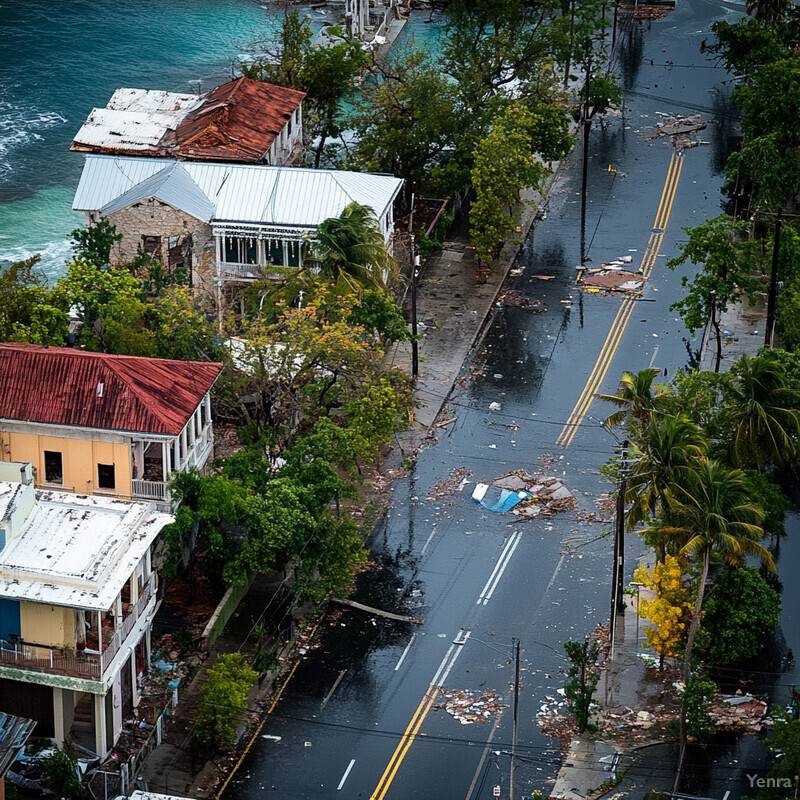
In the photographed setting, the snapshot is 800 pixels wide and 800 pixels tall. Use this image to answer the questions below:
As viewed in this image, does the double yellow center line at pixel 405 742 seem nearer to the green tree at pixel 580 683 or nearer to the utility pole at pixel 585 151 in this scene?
the green tree at pixel 580 683

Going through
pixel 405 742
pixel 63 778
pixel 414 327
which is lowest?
pixel 405 742

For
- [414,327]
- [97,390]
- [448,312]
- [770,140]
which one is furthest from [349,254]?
[770,140]

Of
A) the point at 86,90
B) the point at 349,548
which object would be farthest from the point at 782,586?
the point at 86,90

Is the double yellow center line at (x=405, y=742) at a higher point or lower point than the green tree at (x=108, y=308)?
lower

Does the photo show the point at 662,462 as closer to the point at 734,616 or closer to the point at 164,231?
the point at 734,616

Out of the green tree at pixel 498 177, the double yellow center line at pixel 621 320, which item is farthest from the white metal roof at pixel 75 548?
the green tree at pixel 498 177

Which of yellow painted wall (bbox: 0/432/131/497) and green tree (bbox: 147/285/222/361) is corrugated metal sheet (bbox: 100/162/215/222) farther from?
yellow painted wall (bbox: 0/432/131/497)

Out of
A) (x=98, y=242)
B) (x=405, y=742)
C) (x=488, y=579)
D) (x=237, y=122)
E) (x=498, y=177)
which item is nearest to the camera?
(x=405, y=742)
